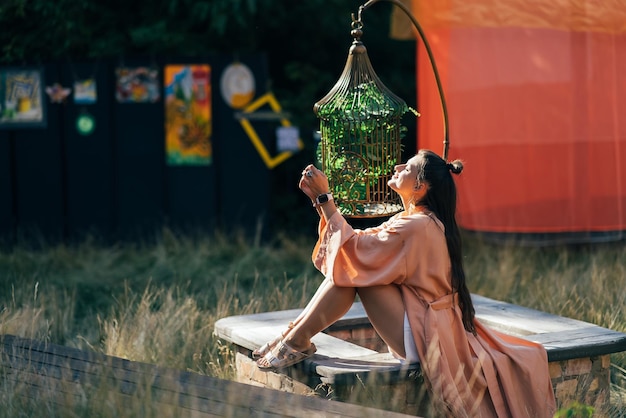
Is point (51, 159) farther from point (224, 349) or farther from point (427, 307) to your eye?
point (427, 307)

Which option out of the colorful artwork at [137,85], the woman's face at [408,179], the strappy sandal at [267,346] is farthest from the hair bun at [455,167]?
the colorful artwork at [137,85]

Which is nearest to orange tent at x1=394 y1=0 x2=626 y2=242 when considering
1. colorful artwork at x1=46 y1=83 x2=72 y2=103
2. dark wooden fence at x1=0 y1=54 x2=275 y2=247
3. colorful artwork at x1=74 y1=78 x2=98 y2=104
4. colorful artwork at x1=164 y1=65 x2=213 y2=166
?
dark wooden fence at x1=0 y1=54 x2=275 y2=247

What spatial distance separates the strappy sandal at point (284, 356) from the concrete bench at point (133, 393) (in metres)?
0.33

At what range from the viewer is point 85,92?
30.5ft

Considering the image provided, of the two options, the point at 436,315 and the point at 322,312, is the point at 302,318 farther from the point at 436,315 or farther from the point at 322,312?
the point at 436,315

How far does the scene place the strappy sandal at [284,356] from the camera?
14.9 feet

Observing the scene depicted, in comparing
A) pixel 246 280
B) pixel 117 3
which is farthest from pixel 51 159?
pixel 246 280

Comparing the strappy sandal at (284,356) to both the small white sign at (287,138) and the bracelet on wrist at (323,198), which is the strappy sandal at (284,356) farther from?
the small white sign at (287,138)

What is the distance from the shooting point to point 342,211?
502 centimetres

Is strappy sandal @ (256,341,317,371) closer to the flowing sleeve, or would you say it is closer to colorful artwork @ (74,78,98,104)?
the flowing sleeve

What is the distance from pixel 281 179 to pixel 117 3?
8.21ft

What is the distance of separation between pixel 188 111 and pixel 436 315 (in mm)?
5390

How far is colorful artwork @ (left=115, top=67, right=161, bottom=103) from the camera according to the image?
9.31 metres

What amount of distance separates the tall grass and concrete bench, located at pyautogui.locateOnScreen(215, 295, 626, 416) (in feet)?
1.21
